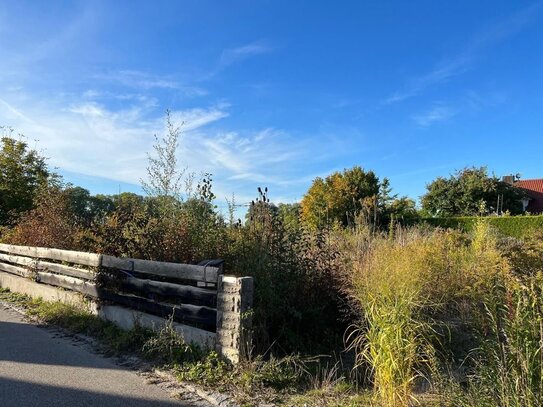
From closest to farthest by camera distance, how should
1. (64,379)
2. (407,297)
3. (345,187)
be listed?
(407,297) < (64,379) < (345,187)

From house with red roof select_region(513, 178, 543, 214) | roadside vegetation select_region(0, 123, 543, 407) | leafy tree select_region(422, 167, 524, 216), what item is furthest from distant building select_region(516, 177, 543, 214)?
roadside vegetation select_region(0, 123, 543, 407)

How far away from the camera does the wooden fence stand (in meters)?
4.83

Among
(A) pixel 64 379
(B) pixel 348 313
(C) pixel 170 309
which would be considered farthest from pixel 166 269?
(B) pixel 348 313

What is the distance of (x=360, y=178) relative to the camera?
32188 mm

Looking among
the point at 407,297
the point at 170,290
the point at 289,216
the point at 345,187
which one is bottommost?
the point at 170,290

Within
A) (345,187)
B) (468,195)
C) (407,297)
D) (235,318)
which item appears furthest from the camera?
(468,195)

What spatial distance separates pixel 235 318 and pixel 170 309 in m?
1.33

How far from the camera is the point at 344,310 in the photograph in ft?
18.2

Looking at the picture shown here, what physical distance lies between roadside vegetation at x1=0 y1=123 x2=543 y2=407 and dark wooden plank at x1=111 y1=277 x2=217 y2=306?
1.60 ft

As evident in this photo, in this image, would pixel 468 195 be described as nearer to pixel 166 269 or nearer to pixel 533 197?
pixel 533 197

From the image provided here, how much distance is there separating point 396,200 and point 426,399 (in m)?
26.0

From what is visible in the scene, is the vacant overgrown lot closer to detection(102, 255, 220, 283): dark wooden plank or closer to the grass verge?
the grass verge

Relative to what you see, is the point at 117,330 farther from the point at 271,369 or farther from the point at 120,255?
the point at 271,369

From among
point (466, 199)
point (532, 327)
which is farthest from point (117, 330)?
point (466, 199)
